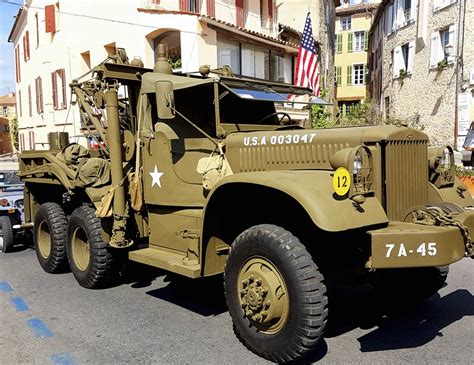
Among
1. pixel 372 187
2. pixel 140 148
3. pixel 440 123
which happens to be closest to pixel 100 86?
pixel 140 148

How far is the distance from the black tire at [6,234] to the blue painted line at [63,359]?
177 inches

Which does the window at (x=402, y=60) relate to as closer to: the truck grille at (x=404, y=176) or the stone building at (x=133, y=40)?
the stone building at (x=133, y=40)

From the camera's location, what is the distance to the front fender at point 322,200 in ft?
10.9

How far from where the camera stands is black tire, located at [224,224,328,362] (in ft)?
11.4

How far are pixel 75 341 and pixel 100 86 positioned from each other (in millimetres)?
3074

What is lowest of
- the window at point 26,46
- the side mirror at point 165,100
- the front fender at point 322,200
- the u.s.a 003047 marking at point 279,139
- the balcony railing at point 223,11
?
the front fender at point 322,200

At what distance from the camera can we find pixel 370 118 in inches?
786

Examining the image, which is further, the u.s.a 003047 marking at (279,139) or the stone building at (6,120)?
the stone building at (6,120)

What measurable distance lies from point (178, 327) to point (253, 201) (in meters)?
1.32

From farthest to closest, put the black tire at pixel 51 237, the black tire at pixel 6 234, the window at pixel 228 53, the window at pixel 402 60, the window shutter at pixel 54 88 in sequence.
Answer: the window at pixel 402 60 < the window shutter at pixel 54 88 < the window at pixel 228 53 < the black tire at pixel 6 234 < the black tire at pixel 51 237

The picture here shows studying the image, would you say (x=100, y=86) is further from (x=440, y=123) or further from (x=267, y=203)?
(x=440, y=123)

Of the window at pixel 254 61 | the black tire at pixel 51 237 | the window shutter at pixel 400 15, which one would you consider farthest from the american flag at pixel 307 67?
the window shutter at pixel 400 15

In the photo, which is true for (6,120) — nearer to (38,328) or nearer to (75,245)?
(75,245)

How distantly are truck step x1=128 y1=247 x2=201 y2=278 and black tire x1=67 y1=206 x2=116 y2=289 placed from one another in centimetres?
64
